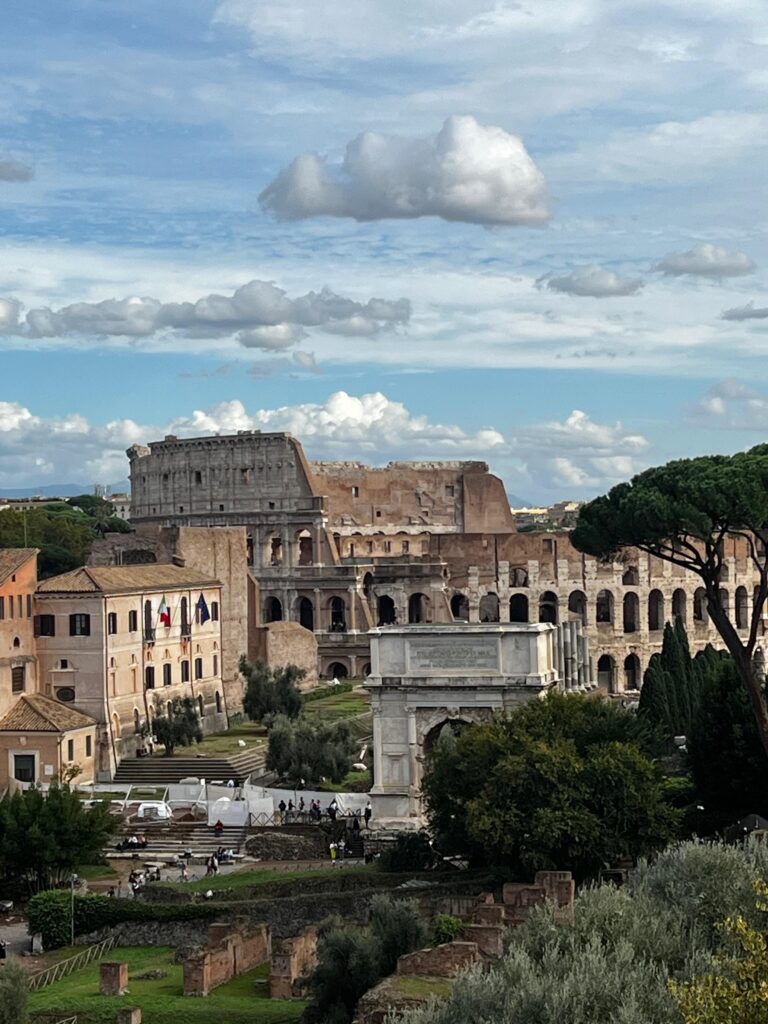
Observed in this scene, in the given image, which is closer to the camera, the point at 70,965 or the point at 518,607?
the point at 70,965

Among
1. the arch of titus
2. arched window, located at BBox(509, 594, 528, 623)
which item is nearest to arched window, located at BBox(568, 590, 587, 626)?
arched window, located at BBox(509, 594, 528, 623)

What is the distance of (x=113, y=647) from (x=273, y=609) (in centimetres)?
4114

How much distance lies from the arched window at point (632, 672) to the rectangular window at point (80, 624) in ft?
136

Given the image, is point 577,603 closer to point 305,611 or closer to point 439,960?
point 305,611

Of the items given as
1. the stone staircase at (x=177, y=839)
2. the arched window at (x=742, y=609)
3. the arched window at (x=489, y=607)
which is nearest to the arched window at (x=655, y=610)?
the arched window at (x=742, y=609)

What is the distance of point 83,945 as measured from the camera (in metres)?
28.0

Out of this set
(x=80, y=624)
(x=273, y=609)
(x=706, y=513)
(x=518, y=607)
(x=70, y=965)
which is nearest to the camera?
(x=70, y=965)

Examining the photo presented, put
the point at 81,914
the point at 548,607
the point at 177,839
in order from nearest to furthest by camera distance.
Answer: the point at 81,914 < the point at 177,839 < the point at 548,607

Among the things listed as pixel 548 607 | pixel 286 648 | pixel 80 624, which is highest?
pixel 548 607

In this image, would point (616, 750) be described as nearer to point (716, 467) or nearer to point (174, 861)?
point (716, 467)

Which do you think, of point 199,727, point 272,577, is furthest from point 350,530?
point 199,727

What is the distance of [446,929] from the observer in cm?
2347

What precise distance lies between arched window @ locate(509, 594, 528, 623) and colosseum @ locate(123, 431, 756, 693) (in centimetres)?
7

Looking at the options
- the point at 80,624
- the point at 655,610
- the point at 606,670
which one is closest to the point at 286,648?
the point at 80,624
